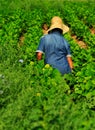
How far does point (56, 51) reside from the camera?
24.5 ft

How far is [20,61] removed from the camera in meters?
7.39

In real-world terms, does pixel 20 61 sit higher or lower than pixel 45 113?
higher

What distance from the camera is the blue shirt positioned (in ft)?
24.1

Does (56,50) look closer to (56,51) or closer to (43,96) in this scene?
(56,51)

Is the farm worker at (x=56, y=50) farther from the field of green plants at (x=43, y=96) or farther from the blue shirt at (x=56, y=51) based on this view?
the field of green plants at (x=43, y=96)

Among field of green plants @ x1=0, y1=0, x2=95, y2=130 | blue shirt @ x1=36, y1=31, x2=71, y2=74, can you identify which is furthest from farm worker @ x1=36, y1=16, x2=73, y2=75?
field of green plants @ x1=0, y1=0, x2=95, y2=130

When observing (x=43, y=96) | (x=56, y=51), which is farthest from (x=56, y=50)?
(x=43, y=96)

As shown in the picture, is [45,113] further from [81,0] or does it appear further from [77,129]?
[81,0]

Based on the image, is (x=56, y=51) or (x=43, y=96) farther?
(x=56, y=51)

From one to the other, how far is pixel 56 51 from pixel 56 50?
0.7 inches

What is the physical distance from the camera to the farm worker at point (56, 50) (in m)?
7.37

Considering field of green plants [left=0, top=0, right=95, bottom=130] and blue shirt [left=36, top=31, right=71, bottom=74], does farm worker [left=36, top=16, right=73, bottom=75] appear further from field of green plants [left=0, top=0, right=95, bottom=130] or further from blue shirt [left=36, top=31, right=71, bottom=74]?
field of green plants [left=0, top=0, right=95, bottom=130]

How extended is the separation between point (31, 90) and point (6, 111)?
0.59 metres

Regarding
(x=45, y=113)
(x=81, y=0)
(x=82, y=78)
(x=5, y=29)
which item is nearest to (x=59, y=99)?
(x=45, y=113)
